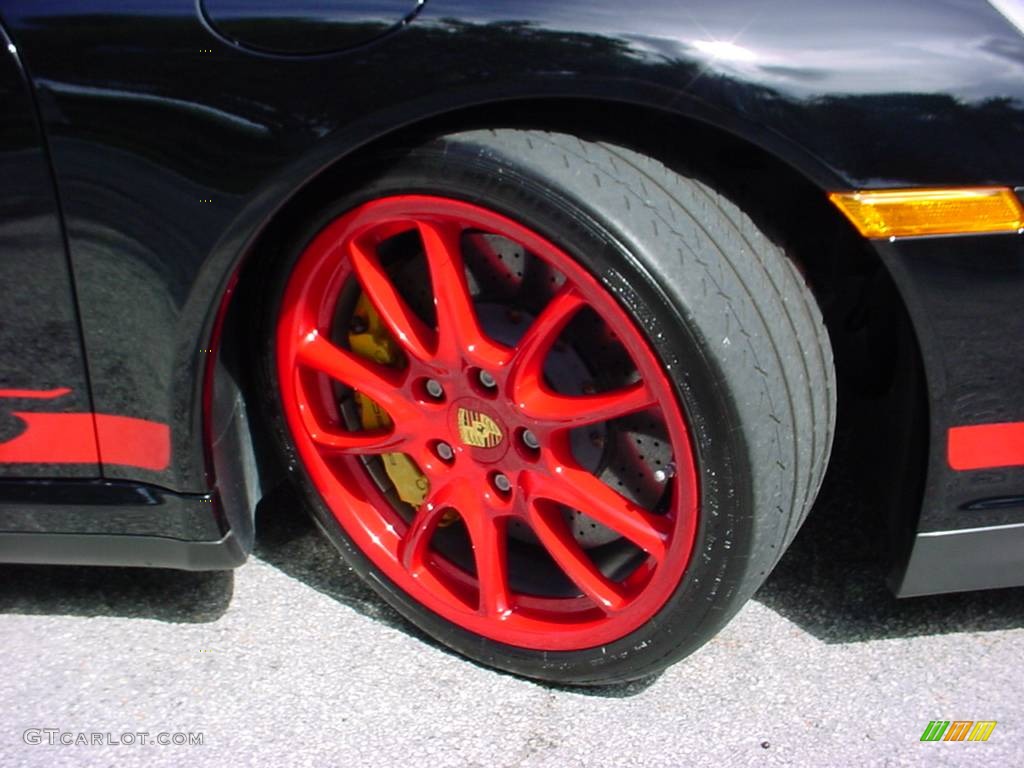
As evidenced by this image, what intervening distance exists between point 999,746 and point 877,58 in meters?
1.07

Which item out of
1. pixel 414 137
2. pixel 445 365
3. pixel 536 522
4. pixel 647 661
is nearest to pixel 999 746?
pixel 647 661

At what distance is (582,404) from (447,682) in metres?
0.59

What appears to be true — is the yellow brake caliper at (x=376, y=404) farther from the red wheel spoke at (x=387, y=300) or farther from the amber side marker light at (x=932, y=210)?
the amber side marker light at (x=932, y=210)

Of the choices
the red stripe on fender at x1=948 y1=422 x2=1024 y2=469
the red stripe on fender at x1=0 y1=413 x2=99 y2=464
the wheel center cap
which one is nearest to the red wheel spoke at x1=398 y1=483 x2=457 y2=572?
the wheel center cap

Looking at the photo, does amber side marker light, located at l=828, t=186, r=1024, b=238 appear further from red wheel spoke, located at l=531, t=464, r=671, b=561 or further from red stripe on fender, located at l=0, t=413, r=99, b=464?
red stripe on fender, located at l=0, t=413, r=99, b=464

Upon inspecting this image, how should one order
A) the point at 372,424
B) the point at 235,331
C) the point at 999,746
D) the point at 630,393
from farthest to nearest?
the point at 372,424 < the point at 235,331 < the point at 999,746 < the point at 630,393

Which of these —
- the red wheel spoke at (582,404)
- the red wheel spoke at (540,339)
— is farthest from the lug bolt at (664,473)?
the red wheel spoke at (540,339)

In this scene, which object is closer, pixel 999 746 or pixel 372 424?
pixel 999 746

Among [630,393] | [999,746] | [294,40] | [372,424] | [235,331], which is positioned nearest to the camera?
[294,40]

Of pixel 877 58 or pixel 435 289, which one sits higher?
pixel 877 58

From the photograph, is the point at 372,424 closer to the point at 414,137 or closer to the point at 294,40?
the point at 414,137

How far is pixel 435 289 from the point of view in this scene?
5.54 feet

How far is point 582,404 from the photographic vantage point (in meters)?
1.66

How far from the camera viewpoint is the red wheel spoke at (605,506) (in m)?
1.69
